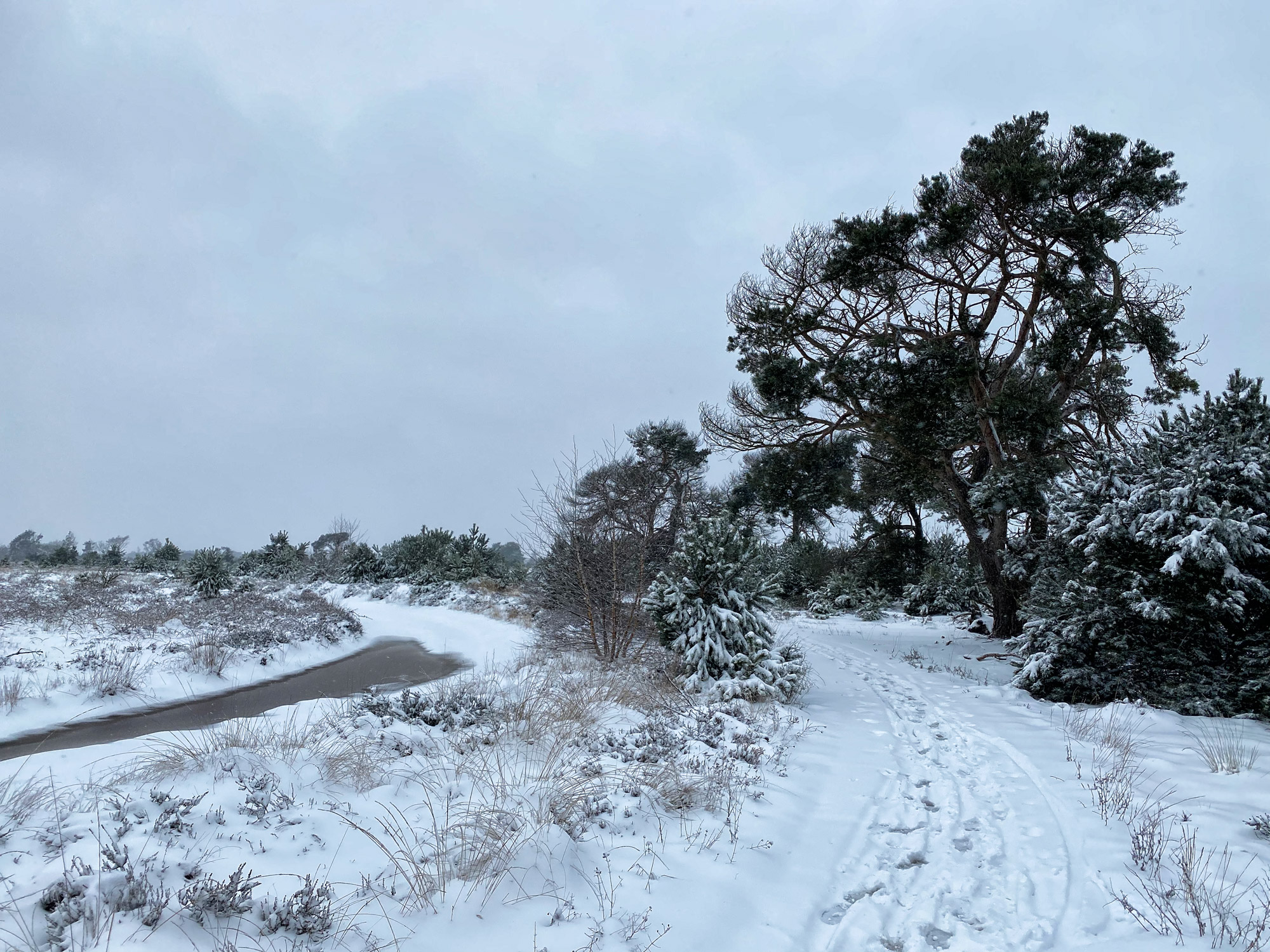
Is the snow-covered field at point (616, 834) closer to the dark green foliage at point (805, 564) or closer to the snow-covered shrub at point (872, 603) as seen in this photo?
the snow-covered shrub at point (872, 603)

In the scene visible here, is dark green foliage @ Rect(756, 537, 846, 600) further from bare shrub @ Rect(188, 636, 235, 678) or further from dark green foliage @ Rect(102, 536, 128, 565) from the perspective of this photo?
dark green foliage @ Rect(102, 536, 128, 565)

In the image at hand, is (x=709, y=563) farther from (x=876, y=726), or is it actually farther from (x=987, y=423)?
(x=987, y=423)

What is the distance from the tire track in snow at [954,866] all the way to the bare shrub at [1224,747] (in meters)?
1.31

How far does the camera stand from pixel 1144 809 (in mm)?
4102

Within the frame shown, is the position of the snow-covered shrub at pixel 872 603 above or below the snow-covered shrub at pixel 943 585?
below

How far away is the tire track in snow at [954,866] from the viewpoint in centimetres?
298

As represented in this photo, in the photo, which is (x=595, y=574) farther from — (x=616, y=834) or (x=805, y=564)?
(x=805, y=564)

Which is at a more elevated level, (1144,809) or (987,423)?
(987,423)

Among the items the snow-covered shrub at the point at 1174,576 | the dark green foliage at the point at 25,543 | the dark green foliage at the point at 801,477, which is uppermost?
the dark green foliage at the point at 801,477

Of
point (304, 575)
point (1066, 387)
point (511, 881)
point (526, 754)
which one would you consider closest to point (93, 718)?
point (526, 754)

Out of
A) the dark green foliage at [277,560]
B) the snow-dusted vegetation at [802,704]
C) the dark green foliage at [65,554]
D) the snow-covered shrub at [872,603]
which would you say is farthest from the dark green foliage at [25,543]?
the snow-covered shrub at [872,603]

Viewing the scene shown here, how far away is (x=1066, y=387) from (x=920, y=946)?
12.3m

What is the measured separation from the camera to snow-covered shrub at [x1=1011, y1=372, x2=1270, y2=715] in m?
6.32

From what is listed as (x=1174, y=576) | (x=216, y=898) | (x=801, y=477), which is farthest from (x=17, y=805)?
(x=801, y=477)
